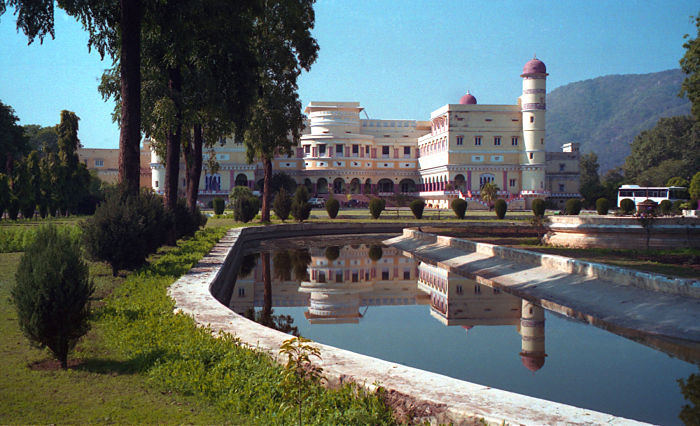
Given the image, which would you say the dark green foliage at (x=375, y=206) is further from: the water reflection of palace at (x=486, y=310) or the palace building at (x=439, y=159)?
the palace building at (x=439, y=159)

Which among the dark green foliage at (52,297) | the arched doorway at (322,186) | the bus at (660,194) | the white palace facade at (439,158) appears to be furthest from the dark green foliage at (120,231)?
the arched doorway at (322,186)

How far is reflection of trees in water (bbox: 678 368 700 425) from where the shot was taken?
551 cm

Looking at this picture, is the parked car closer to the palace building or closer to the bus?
the palace building

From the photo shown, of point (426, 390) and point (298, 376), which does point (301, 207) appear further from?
point (426, 390)

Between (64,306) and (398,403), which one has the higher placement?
(64,306)

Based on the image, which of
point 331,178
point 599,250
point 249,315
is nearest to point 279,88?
point 599,250

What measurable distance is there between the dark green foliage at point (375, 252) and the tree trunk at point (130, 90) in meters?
9.23

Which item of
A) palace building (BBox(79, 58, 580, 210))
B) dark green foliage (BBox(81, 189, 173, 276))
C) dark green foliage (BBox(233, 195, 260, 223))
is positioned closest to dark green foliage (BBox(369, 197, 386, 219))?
dark green foliage (BBox(233, 195, 260, 223))

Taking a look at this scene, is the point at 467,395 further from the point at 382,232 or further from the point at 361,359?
the point at 382,232

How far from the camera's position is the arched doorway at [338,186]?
6994cm

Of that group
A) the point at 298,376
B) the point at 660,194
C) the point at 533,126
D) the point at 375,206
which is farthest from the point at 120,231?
the point at 533,126

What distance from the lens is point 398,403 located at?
458cm

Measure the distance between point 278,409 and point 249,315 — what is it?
594cm

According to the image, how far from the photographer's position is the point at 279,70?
2970 cm
